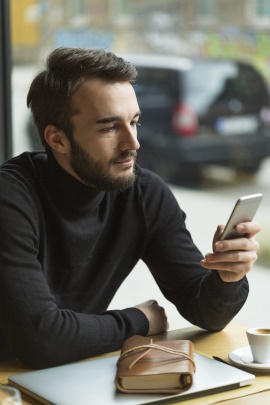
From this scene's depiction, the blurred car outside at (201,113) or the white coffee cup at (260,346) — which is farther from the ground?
the blurred car outside at (201,113)

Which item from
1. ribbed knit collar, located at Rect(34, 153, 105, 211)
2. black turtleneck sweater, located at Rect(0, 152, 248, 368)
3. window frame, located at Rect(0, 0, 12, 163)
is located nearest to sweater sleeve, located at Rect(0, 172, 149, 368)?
black turtleneck sweater, located at Rect(0, 152, 248, 368)

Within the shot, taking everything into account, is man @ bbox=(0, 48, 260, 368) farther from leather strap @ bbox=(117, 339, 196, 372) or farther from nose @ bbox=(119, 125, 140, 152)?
leather strap @ bbox=(117, 339, 196, 372)

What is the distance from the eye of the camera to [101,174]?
188 centimetres

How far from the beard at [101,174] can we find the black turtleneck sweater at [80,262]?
4 centimetres

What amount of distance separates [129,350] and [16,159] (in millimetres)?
673

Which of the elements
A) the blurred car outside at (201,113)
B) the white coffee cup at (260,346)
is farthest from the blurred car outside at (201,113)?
the white coffee cup at (260,346)

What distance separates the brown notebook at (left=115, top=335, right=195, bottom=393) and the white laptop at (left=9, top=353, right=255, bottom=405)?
0.01 meters

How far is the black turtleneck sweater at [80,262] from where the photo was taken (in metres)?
1.68

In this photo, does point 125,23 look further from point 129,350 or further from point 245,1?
point 129,350

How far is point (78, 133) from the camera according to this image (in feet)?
6.27

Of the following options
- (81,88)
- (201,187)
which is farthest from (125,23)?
(81,88)

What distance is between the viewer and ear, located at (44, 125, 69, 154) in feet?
6.37

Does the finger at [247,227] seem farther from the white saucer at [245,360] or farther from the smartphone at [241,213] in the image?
the white saucer at [245,360]

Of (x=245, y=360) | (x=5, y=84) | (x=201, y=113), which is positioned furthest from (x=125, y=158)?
(x=5, y=84)
